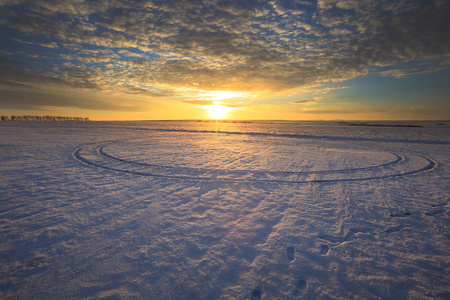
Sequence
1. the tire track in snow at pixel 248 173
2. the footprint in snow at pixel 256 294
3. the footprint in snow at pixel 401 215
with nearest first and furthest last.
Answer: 1. the footprint in snow at pixel 256 294
2. the footprint in snow at pixel 401 215
3. the tire track in snow at pixel 248 173

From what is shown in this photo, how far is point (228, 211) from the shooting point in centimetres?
456

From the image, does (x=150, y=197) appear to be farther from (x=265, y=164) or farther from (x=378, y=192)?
(x=378, y=192)

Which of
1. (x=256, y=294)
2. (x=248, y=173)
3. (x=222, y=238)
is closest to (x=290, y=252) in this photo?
(x=256, y=294)

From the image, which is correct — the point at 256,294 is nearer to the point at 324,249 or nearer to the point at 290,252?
the point at 290,252

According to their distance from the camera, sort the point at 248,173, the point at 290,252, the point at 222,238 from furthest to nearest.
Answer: the point at 248,173 < the point at 222,238 < the point at 290,252

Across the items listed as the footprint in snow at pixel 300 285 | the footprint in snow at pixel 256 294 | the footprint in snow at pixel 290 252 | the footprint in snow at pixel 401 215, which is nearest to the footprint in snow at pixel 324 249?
the footprint in snow at pixel 290 252

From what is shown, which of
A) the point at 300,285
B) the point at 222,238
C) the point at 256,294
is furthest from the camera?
the point at 222,238

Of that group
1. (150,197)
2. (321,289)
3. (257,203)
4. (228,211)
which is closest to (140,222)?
(150,197)

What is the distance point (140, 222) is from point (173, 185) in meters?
2.38

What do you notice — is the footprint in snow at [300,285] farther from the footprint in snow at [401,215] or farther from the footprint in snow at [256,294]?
the footprint in snow at [401,215]

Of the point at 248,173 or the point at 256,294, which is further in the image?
the point at 248,173

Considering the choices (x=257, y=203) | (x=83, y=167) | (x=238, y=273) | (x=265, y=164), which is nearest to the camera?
(x=238, y=273)

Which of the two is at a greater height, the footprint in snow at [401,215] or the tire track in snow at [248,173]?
the tire track in snow at [248,173]

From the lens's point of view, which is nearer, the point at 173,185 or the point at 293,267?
the point at 293,267
